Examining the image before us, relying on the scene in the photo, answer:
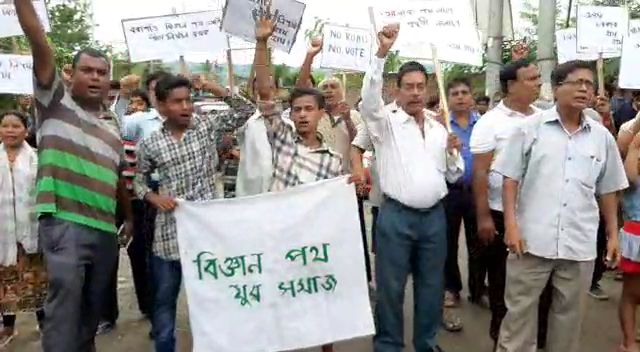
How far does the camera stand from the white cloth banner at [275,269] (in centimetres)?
390

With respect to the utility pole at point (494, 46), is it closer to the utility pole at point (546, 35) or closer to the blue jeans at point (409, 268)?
the utility pole at point (546, 35)

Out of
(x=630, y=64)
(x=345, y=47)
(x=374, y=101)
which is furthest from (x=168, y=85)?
(x=630, y=64)

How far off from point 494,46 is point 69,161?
23.4 feet

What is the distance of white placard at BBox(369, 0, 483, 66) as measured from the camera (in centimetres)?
510

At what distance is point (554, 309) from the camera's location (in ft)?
12.9

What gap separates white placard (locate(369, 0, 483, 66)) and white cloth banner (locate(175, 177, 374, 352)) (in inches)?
63.0

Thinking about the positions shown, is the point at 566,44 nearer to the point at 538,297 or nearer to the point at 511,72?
the point at 511,72

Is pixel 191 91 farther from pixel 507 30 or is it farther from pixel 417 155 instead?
pixel 507 30

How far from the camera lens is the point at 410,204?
4.09m

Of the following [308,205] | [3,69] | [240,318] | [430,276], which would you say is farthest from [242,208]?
[3,69]

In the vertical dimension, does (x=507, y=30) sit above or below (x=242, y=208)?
above

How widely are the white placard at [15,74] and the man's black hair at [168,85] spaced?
276 centimetres

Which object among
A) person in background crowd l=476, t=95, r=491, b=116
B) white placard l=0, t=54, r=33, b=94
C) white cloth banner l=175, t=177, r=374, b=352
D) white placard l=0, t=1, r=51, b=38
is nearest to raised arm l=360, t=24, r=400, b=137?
white cloth banner l=175, t=177, r=374, b=352

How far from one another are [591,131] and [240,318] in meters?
2.14
